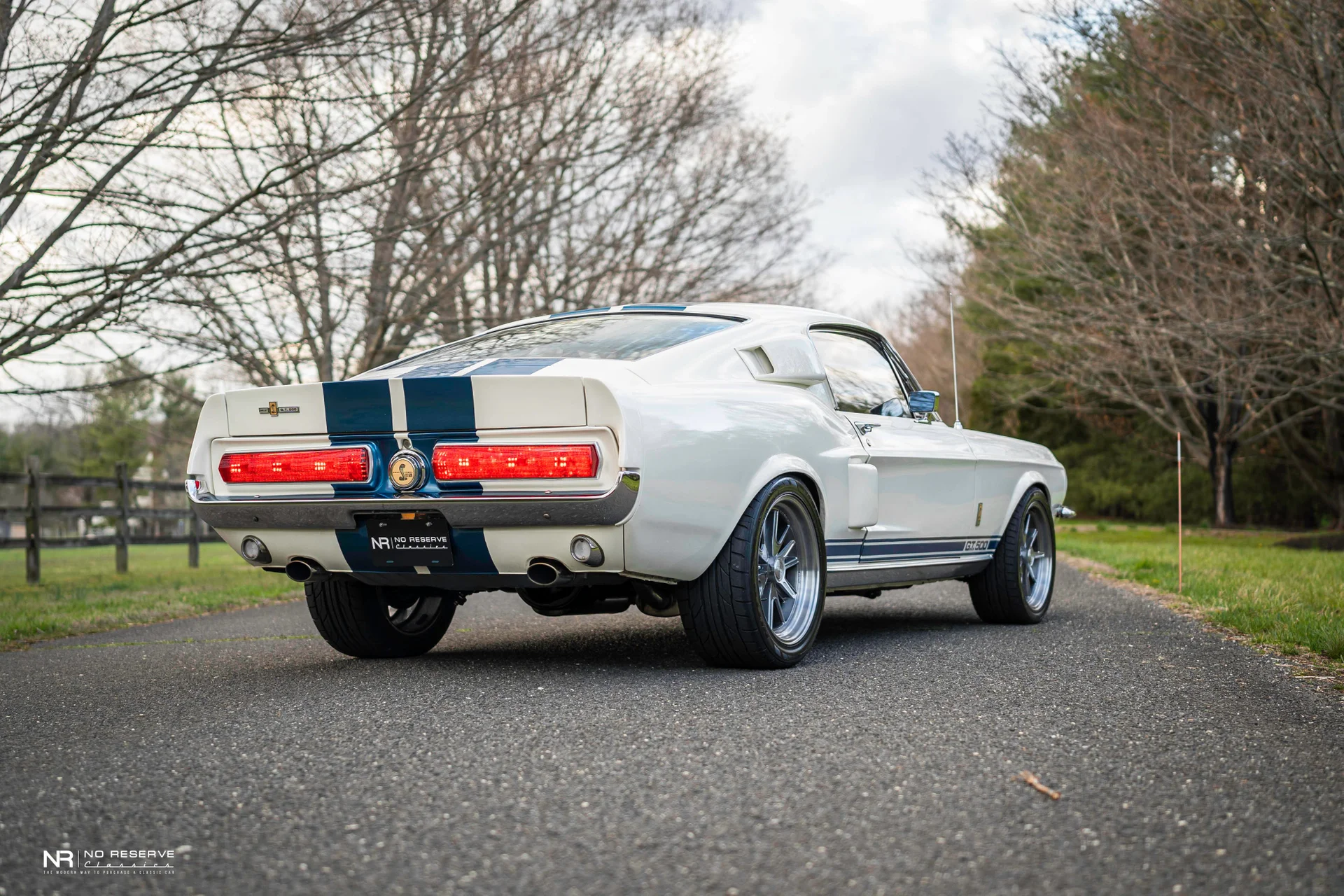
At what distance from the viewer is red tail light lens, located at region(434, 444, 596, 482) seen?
4285mm

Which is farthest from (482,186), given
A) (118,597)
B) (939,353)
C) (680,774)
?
(939,353)

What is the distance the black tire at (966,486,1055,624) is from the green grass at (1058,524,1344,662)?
3.10 ft

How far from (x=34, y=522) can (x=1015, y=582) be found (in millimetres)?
10631

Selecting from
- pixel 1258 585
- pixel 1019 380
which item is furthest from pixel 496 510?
pixel 1019 380

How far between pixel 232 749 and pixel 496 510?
1.18 meters

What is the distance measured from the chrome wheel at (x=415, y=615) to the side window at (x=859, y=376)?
205cm

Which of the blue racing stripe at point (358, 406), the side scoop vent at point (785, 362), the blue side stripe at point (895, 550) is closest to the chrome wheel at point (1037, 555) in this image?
the blue side stripe at point (895, 550)

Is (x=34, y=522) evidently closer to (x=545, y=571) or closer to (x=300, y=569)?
(x=300, y=569)

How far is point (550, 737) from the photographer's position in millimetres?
3684

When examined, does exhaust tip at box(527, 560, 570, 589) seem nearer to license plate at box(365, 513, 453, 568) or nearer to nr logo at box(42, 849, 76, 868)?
license plate at box(365, 513, 453, 568)

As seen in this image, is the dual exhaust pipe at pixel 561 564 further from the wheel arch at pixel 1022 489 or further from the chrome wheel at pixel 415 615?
the wheel arch at pixel 1022 489

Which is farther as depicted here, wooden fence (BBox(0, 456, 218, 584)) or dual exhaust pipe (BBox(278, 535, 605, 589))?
wooden fence (BBox(0, 456, 218, 584))

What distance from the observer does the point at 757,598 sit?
4.78 meters

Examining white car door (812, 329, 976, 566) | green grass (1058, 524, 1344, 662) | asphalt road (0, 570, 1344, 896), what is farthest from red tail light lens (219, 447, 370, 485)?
green grass (1058, 524, 1344, 662)
